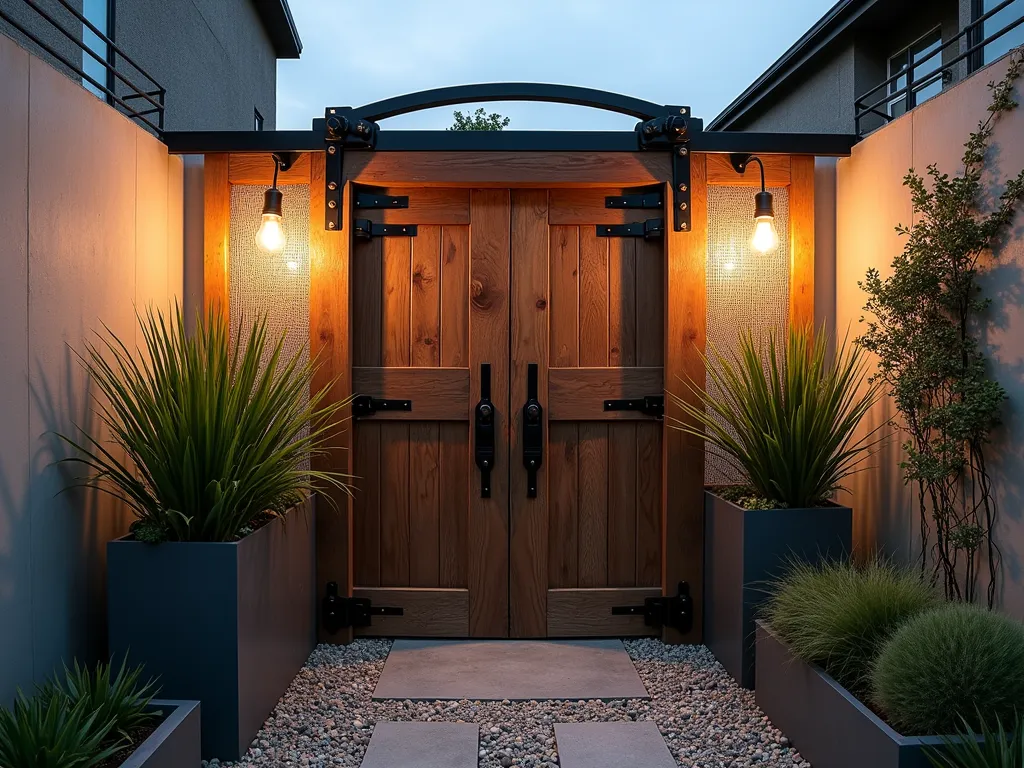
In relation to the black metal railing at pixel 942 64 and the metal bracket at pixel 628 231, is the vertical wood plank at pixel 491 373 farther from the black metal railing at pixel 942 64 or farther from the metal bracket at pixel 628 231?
the black metal railing at pixel 942 64

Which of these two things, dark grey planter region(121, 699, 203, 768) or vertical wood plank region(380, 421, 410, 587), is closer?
dark grey planter region(121, 699, 203, 768)

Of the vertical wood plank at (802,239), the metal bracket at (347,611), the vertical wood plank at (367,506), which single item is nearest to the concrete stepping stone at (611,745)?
the metal bracket at (347,611)

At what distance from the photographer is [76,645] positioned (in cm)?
261

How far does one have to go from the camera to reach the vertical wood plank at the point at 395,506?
3629mm

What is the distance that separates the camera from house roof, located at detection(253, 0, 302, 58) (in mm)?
8883

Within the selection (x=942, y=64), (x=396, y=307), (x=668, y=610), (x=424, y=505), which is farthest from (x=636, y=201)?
(x=942, y=64)

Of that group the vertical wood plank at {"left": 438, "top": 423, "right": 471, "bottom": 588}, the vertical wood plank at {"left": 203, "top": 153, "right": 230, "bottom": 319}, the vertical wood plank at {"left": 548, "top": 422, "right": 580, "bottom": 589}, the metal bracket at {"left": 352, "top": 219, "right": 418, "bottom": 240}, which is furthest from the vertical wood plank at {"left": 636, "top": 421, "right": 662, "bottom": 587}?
the vertical wood plank at {"left": 203, "top": 153, "right": 230, "bottom": 319}

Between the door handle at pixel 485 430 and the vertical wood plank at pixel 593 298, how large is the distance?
0.46m

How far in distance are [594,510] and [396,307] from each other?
4.30 feet

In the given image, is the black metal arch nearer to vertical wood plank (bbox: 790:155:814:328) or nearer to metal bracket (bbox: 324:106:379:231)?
metal bracket (bbox: 324:106:379:231)

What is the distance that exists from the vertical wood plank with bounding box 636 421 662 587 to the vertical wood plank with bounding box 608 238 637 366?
1.12ft

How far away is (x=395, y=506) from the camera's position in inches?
143

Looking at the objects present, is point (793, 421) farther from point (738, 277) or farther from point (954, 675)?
point (954, 675)

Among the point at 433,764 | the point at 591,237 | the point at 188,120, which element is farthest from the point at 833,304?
the point at 188,120
